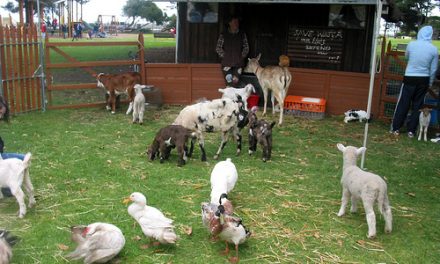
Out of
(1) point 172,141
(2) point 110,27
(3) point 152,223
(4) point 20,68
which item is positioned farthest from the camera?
(2) point 110,27

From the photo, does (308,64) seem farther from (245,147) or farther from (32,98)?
(32,98)

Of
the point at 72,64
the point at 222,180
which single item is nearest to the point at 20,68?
the point at 72,64

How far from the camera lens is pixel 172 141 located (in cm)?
758

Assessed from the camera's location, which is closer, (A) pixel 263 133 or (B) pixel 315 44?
(A) pixel 263 133

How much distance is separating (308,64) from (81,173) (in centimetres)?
808

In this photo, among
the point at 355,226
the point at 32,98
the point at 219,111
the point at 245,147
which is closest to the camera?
the point at 355,226

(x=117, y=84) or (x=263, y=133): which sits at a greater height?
(x=117, y=84)

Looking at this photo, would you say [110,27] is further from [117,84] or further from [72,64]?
[117,84]

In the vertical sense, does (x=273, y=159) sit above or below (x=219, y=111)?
below

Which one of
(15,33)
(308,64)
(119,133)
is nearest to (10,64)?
(15,33)

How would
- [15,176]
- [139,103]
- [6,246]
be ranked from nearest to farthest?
1. [6,246]
2. [15,176]
3. [139,103]

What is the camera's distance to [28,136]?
921cm

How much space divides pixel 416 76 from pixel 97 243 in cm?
803

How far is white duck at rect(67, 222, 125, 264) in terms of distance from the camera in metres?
4.43
